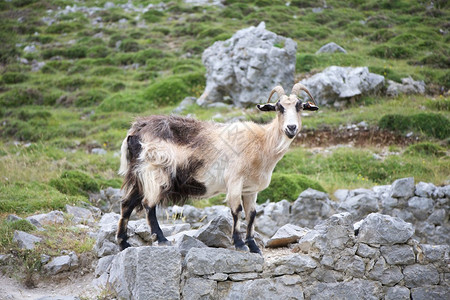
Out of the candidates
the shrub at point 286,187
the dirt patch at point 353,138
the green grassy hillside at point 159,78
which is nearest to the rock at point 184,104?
the green grassy hillside at point 159,78

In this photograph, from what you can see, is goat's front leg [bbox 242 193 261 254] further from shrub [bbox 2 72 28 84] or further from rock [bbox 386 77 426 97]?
shrub [bbox 2 72 28 84]

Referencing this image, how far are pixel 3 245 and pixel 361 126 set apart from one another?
46.2ft

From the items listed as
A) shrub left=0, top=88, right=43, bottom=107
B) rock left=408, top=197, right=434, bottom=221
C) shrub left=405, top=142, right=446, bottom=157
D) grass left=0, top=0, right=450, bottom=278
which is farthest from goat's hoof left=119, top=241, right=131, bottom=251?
shrub left=0, top=88, right=43, bottom=107

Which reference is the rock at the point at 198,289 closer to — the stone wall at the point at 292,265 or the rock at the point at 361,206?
the stone wall at the point at 292,265

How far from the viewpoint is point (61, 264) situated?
8344mm

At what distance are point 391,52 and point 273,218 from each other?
678 inches

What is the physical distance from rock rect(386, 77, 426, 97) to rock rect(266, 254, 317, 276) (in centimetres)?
1550

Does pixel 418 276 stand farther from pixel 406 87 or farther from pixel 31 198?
pixel 406 87

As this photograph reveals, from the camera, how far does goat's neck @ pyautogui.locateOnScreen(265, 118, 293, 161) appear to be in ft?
23.9

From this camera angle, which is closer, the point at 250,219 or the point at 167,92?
the point at 250,219

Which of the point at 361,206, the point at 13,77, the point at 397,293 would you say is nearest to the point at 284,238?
the point at 397,293

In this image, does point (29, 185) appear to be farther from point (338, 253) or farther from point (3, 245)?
point (338, 253)

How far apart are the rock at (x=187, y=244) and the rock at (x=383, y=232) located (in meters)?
2.79

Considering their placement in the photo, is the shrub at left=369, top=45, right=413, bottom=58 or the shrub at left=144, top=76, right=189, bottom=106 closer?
the shrub at left=144, top=76, right=189, bottom=106
